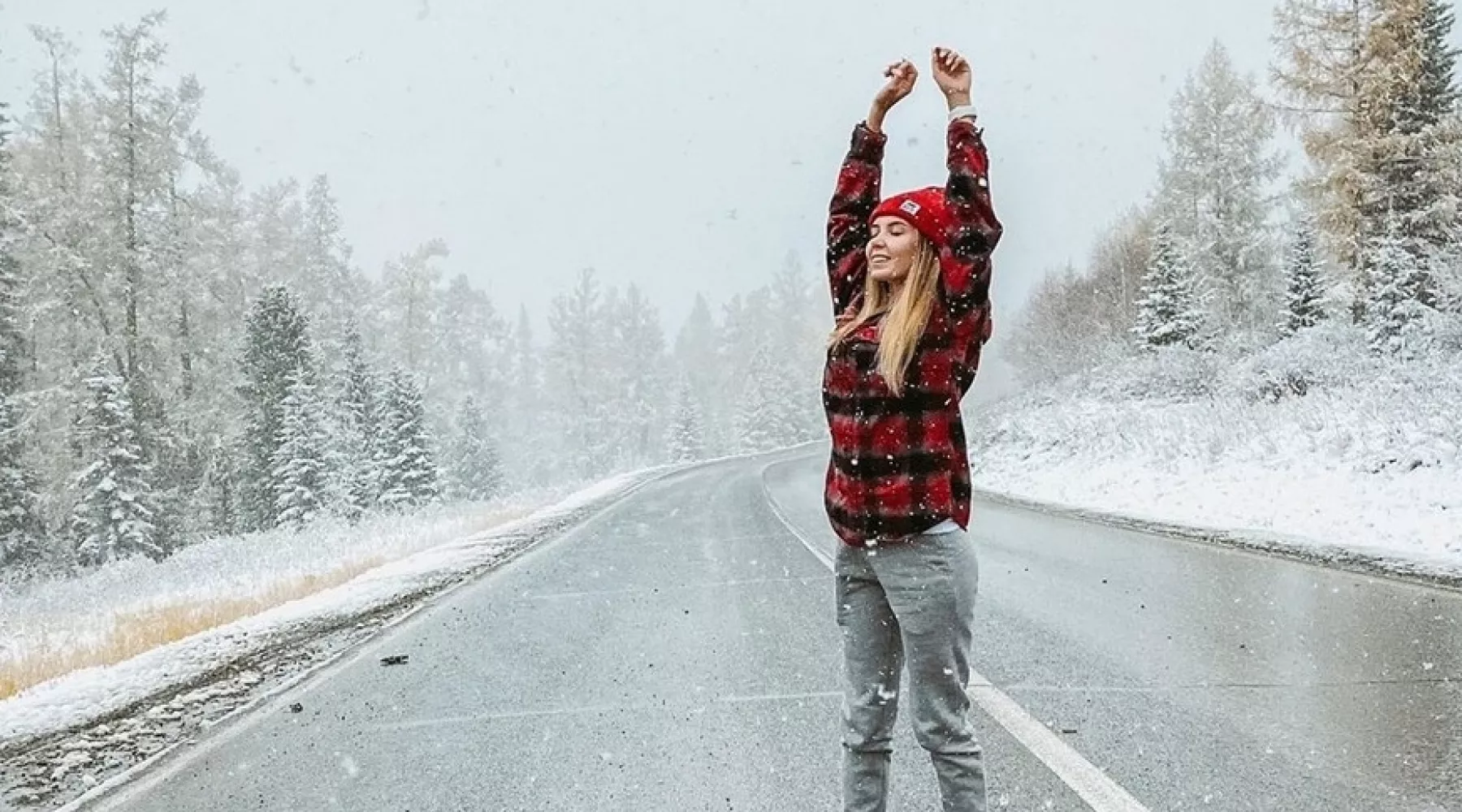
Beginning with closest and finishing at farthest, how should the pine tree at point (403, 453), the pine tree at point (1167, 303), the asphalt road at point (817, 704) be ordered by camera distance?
the asphalt road at point (817, 704), the pine tree at point (1167, 303), the pine tree at point (403, 453)

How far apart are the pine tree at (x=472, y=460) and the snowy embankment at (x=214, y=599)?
25061 millimetres

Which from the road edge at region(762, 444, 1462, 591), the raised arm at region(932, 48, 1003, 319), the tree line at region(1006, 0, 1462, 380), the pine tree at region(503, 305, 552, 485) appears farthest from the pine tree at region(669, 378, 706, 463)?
the raised arm at region(932, 48, 1003, 319)

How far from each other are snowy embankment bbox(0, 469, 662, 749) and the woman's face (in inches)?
206

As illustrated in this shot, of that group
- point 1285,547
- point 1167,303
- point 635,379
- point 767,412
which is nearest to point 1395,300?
point 1167,303

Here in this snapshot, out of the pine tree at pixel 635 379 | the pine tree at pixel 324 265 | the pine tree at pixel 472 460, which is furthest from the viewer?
the pine tree at pixel 635 379

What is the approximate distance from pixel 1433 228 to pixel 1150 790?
2431 cm

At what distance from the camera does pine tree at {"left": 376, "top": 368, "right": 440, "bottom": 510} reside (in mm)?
34750

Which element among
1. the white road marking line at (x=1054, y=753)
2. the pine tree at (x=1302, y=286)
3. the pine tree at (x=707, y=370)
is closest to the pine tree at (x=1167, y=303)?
the pine tree at (x=1302, y=286)

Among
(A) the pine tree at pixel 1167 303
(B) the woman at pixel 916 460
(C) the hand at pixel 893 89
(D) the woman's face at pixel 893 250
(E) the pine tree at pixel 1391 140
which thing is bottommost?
(B) the woman at pixel 916 460

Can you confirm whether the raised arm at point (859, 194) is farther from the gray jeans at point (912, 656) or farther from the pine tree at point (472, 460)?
the pine tree at point (472, 460)

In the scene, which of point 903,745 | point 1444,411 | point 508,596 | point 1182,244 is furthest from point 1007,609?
point 1182,244

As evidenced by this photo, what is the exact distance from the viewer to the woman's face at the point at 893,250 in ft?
8.91

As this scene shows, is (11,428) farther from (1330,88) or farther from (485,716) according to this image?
(1330,88)

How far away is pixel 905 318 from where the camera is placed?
261 centimetres
